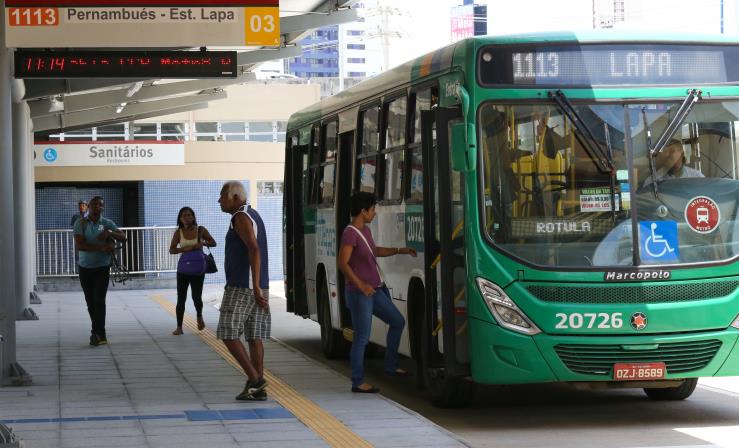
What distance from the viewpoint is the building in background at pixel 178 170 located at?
3494 centimetres

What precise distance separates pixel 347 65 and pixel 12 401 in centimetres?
12521

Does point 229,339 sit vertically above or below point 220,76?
below

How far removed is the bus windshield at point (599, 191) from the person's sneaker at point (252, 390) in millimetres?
2238

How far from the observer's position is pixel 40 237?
31688 millimetres

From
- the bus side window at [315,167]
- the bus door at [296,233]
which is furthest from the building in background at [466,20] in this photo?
the bus side window at [315,167]

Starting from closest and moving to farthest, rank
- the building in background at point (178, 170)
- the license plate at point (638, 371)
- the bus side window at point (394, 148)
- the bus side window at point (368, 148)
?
the license plate at point (638, 371) → the bus side window at point (394, 148) → the bus side window at point (368, 148) → the building in background at point (178, 170)

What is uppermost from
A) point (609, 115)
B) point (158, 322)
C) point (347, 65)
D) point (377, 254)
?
point (347, 65)

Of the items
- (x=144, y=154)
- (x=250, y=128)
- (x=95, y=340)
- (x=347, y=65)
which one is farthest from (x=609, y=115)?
(x=347, y=65)

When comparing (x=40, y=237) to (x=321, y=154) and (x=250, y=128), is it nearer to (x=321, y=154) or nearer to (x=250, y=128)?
(x=250, y=128)

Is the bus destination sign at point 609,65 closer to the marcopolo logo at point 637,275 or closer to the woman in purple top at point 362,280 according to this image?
the marcopolo logo at point 637,275

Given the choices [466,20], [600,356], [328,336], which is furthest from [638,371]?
Result: [466,20]

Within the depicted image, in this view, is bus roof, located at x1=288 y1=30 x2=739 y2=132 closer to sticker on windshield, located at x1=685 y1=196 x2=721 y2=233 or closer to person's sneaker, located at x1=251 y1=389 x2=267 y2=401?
sticker on windshield, located at x1=685 y1=196 x2=721 y2=233

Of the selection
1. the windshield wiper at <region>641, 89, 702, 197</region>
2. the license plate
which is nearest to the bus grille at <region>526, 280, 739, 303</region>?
the license plate

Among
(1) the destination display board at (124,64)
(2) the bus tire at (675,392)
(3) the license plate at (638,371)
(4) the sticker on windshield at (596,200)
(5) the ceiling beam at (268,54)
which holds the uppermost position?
(5) the ceiling beam at (268,54)
